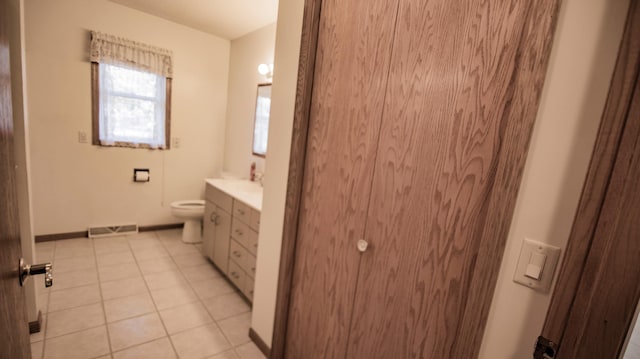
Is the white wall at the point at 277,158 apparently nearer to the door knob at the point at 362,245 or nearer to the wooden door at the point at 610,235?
the door knob at the point at 362,245

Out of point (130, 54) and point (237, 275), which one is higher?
point (130, 54)

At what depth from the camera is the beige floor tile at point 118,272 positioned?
2429mm

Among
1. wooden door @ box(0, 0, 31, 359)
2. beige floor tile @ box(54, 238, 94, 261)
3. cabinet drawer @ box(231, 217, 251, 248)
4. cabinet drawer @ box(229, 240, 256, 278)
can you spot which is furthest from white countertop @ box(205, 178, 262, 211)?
beige floor tile @ box(54, 238, 94, 261)

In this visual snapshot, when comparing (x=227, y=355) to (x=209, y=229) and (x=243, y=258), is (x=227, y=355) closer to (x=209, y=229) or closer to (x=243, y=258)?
(x=243, y=258)

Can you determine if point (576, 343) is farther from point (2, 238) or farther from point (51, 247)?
point (51, 247)

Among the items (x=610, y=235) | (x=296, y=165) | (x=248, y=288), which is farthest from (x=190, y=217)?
(x=610, y=235)

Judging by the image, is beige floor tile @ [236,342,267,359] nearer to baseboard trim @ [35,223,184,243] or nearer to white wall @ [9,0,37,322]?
white wall @ [9,0,37,322]

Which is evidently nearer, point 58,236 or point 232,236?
point 232,236

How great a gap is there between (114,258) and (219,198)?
128 centimetres

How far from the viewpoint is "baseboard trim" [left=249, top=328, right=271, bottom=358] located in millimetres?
1735

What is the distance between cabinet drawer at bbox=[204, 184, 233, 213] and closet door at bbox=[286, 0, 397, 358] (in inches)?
46.0

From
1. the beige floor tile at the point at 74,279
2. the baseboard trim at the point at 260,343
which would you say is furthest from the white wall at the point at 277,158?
the beige floor tile at the point at 74,279

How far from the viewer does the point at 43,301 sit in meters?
2.01

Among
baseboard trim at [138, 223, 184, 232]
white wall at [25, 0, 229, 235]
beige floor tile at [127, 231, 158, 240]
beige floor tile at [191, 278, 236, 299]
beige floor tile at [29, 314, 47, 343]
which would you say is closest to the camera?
beige floor tile at [29, 314, 47, 343]
